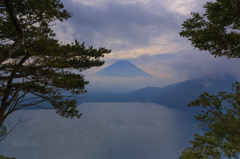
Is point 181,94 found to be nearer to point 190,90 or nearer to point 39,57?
point 190,90

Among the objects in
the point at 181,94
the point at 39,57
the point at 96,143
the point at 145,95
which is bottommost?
the point at 96,143

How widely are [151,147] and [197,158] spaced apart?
34.8m

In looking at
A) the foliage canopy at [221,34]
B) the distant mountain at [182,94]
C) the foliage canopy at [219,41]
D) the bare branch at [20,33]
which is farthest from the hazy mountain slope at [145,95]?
the bare branch at [20,33]

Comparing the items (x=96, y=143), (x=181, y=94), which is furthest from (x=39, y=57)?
(x=181, y=94)

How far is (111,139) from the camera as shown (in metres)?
Result: 37.2

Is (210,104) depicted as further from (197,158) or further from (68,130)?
(68,130)

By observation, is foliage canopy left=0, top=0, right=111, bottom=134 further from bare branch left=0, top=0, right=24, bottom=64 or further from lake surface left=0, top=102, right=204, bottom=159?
lake surface left=0, top=102, right=204, bottom=159

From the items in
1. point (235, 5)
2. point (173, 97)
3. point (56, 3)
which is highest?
point (56, 3)

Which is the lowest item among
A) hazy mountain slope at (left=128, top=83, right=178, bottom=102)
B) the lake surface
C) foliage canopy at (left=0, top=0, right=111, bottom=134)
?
the lake surface

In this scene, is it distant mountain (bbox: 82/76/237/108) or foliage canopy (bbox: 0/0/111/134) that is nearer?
foliage canopy (bbox: 0/0/111/134)

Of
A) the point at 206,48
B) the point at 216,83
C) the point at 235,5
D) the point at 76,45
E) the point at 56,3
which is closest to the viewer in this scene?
the point at 235,5

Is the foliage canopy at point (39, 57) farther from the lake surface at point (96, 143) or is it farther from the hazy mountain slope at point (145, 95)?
the hazy mountain slope at point (145, 95)

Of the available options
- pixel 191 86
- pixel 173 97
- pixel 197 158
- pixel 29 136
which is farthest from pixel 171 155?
pixel 191 86

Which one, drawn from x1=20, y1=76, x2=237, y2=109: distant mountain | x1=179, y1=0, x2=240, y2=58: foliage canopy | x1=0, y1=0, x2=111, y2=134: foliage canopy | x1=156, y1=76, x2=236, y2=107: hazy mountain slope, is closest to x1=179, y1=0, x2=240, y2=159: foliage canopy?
x1=179, y1=0, x2=240, y2=58: foliage canopy
